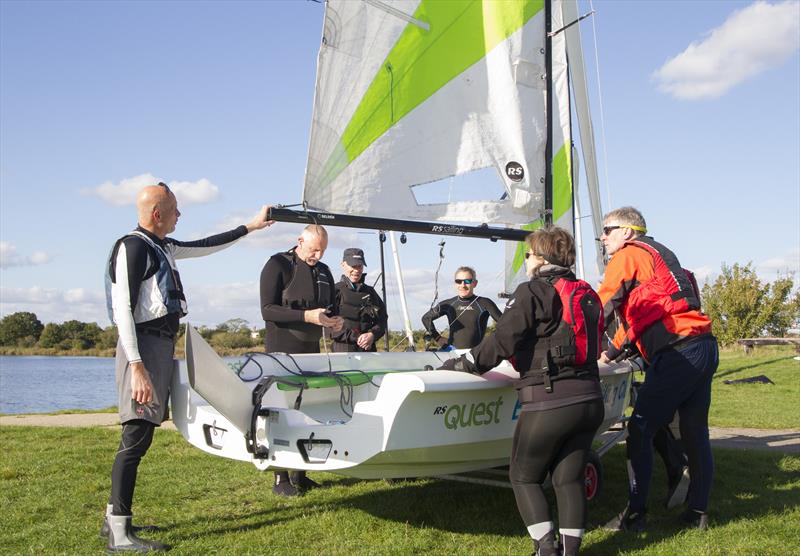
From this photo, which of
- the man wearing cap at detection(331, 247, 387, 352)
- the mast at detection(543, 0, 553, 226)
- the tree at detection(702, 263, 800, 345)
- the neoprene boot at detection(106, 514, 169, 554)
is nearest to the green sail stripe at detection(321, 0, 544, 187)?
the mast at detection(543, 0, 553, 226)

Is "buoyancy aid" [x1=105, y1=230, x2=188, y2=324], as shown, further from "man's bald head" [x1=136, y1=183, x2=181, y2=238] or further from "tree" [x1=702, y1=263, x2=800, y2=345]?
"tree" [x1=702, y1=263, x2=800, y2=345]

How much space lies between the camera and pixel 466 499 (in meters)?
4.57

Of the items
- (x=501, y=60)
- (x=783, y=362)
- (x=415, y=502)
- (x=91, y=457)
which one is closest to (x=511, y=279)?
(x=501, y=60)

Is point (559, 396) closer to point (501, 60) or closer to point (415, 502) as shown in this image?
point (415, 502)

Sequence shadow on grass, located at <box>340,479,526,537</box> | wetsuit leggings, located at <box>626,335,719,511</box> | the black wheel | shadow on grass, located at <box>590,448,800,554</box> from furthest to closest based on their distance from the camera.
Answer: the black wheel → shadow on grass, located at <box>340,479,526,537</box> → wetsuit leggings, located at <box>626,335,719,511</box> → shadow on grass, located at <box>590,448,800,554</box>

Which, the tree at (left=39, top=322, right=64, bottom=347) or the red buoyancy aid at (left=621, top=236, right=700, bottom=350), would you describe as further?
the tree at (left=39, top=322, right=64, bottom=347)

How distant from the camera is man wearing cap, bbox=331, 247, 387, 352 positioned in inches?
240

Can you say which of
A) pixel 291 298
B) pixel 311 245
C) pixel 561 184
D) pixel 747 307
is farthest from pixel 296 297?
pixel 747 307

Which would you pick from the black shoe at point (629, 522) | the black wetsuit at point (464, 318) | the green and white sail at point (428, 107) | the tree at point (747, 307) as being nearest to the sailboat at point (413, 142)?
the green and white sail at point (428, 107)

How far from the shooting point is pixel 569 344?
3111 mm

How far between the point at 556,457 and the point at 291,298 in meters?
2.24

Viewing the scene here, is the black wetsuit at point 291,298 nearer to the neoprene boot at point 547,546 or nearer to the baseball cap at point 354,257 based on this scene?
the baseball cap at point 354,257

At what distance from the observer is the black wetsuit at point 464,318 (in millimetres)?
6457

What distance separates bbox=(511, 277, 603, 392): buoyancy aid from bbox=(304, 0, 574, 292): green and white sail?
104 inches
